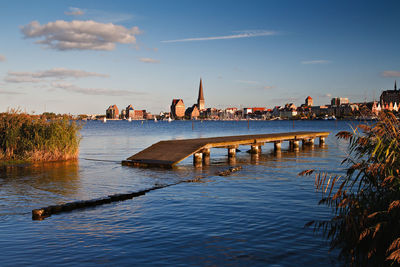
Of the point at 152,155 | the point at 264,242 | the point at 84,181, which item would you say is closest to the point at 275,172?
the point at 152,155

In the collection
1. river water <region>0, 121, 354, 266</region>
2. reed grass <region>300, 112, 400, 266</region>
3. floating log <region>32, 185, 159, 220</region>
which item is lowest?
river water <region>0, 121, 354, 266</region>

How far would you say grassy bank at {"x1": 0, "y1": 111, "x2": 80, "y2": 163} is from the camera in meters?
23.9

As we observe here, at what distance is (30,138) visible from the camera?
24359 millimetres

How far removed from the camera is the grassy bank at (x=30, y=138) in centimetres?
2392

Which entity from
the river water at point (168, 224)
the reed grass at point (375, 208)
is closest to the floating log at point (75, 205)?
the river water at point (168, 224)

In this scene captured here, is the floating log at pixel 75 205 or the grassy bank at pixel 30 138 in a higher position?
the grassy bank at pixel 30 138

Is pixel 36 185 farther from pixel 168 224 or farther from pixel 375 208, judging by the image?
pixel 375 208

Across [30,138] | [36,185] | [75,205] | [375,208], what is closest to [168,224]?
[75,205]

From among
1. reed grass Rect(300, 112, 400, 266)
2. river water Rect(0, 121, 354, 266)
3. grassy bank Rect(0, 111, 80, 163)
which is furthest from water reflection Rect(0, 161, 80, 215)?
reed grass Rect(300, 112, 400, 266)

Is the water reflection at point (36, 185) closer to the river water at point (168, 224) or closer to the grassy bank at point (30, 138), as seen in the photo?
the river water at point (168, 224)

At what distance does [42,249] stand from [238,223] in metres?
5.53

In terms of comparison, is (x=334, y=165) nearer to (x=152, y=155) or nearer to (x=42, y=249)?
(x=152, y=155)

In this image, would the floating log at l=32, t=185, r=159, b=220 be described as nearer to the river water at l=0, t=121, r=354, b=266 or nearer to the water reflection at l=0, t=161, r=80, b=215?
the river water at l=0, t=121, r=354, b=266

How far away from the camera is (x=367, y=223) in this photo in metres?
7.44
